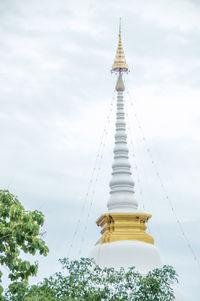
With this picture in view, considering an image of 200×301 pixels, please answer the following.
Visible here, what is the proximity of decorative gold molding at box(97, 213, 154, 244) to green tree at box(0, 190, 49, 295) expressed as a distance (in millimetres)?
20235

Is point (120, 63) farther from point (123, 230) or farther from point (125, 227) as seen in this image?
point (123, 230)

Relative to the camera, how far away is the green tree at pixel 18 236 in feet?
67.3

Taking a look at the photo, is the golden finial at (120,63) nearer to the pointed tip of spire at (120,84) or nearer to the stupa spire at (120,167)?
the stupa spire at (120,167)

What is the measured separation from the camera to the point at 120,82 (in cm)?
4584

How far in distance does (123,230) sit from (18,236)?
21.3 metres

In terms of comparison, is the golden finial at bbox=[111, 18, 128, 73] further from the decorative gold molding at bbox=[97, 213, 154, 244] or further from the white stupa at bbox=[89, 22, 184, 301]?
the decorative gold molding at bbox=[97, 213, 154, 244]

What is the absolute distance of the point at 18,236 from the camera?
20391 mm

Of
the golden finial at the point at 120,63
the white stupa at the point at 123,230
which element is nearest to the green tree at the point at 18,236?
the white stupa at the point at 123,230

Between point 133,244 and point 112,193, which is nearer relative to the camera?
point 133,244

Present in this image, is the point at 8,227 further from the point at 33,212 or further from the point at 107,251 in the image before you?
the point at 107,251

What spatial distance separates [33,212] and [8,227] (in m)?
0.79

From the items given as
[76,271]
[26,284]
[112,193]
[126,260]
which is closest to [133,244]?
[126,260]

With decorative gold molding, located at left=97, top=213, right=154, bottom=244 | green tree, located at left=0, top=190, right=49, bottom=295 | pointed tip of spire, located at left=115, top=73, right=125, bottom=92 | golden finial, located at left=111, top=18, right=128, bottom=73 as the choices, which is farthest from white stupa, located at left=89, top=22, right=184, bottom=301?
green tree, located at left=0, top=190, right=49, bottom=295

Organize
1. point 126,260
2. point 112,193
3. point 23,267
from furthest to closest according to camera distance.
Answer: point 112,193, point 126,260, point 23,267
